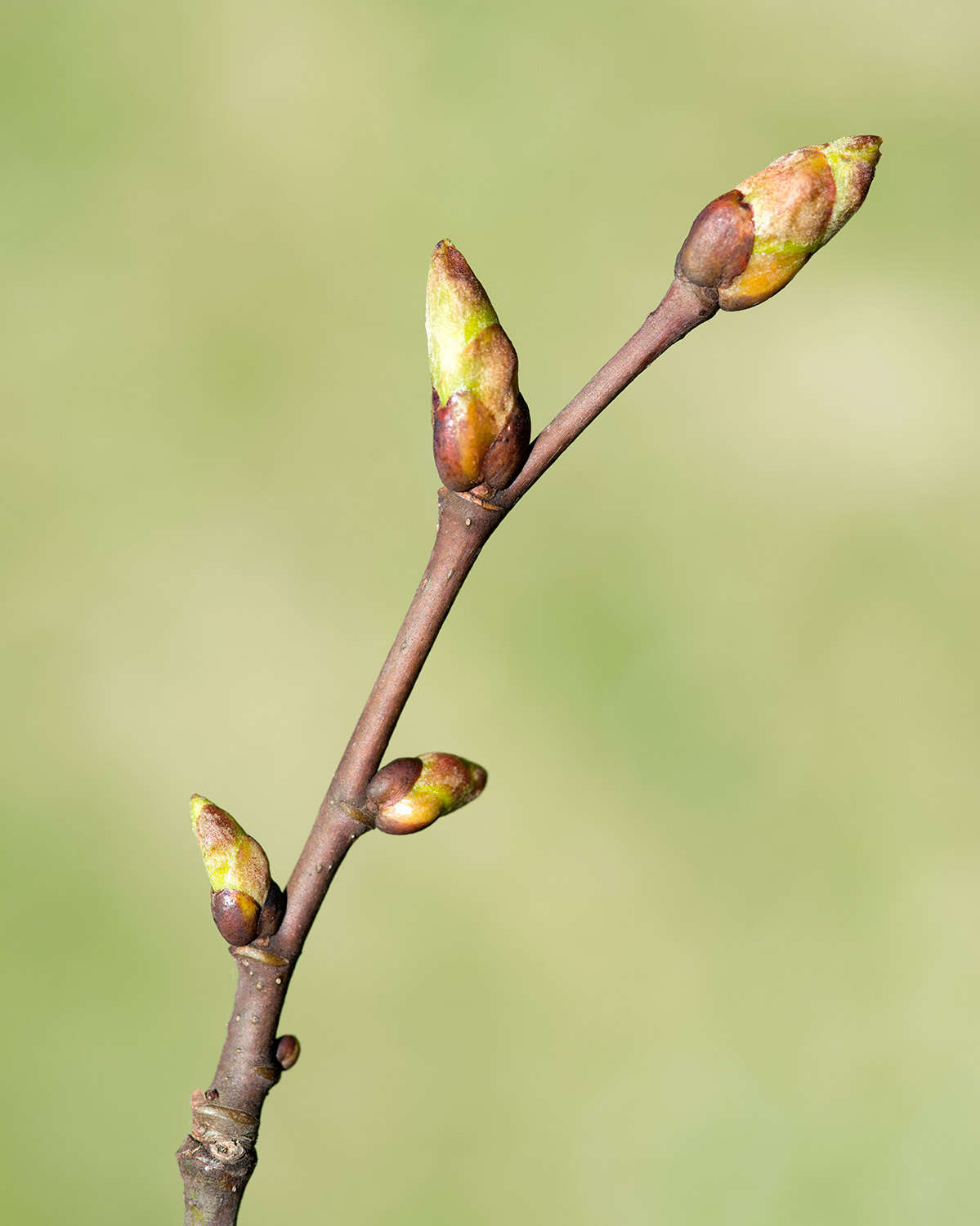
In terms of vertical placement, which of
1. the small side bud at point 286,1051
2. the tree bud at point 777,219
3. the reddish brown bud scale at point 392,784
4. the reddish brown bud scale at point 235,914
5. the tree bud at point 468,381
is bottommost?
the small side bud at point 286,1051

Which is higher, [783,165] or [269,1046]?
[783,165]

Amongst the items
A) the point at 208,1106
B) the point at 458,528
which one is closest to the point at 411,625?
the point at 458,528

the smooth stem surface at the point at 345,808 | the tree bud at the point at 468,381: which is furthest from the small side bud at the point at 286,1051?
the tree bud at the point at 468,381

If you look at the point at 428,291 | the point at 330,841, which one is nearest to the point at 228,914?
the point at 330,841

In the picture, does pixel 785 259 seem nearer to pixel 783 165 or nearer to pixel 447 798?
pixel 783 165

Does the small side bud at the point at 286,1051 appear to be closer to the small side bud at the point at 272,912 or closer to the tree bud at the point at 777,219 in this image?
the small side bud at the point at 272,912

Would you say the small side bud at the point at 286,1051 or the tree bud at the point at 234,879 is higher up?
the tree bud at the point at 234,879

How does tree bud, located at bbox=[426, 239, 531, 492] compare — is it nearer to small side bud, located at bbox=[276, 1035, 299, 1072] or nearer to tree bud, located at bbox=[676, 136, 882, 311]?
tree bud, located at bbox=[676, 136, 882, 311]
